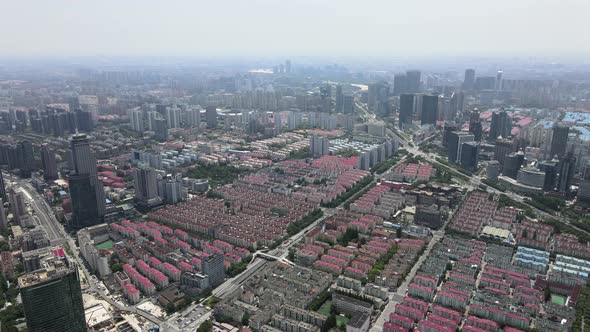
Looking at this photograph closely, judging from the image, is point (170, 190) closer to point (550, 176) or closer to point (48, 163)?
point (48, 163)

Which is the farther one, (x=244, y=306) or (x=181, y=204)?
(x=181, y=204)

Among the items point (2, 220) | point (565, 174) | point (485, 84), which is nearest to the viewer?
point (2, 220)

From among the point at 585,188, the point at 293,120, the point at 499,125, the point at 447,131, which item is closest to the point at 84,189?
the point at 585,188

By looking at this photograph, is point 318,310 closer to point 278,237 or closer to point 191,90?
point 278,237

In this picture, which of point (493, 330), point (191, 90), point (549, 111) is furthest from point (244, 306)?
point (191, 90)

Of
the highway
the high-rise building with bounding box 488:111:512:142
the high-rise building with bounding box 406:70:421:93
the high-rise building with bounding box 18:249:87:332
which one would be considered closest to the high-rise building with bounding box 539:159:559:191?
the high-rise building with bounding box 488:111:512:142
